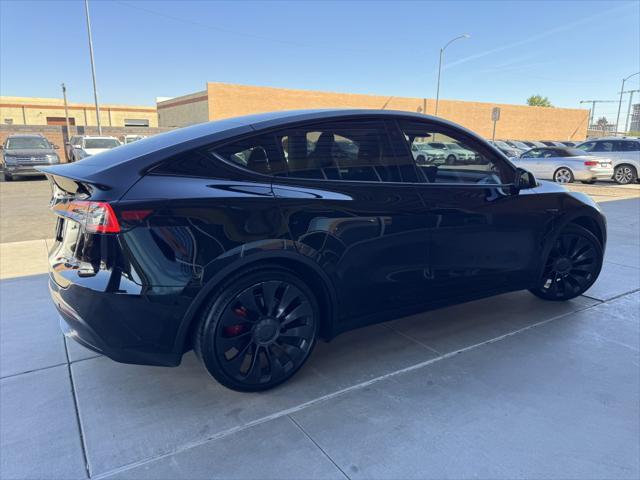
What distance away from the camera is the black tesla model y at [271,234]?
93.8 inches

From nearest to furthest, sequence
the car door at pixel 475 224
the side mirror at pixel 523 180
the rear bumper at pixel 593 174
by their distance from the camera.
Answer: the car door at pixel 475 224 < the side mirror at pixel 523 180 < the rear bumper at pixel 593 174

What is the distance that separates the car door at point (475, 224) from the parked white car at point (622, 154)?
52.3 ft

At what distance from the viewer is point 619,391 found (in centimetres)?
289

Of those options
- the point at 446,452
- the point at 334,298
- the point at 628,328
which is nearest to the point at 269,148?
the point at 334,298

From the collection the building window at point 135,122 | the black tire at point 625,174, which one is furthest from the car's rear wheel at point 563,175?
the building window at point 135,122

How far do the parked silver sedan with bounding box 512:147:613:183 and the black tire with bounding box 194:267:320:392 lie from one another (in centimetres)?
1491

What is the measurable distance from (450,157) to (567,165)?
15293 mm

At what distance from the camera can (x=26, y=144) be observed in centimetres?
1756

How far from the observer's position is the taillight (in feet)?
7.53

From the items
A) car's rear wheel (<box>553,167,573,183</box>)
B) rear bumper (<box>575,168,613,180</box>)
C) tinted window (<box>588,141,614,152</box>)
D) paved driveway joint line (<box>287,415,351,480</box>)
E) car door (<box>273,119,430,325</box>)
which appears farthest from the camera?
tinted window (<box>588,141,614,152</box>)

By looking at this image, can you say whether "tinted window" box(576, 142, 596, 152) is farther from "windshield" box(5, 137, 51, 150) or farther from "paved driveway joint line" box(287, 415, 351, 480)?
"windshield" box(5, 137, 51, 150)

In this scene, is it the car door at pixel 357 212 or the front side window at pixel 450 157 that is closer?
the car door at pixel 357 212

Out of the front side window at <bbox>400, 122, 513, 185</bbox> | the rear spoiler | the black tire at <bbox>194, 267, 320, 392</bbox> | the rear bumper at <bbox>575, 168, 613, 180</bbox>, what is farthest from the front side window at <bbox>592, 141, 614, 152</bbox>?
the rear spoiler

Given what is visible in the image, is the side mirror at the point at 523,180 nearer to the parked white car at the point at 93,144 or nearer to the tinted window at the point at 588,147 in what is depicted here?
the tinted window at the point at 588,147
